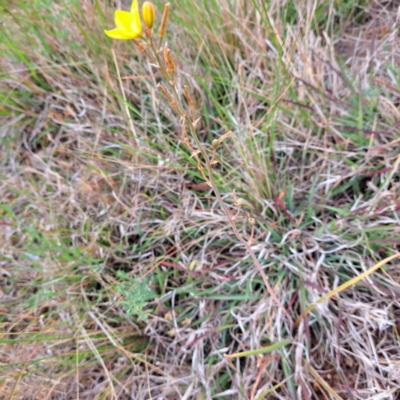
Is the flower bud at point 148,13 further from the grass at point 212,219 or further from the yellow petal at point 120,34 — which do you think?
the grass at point 212,219

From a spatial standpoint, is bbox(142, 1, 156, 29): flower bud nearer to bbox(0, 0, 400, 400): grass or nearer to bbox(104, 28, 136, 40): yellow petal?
bbox(104, 28, 136, 40): yellow petal

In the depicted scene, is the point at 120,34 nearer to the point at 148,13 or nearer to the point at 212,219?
the point at 148,13

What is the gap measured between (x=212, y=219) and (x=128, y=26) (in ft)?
2.50

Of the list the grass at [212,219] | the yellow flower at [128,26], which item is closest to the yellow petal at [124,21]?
the yellow flower at [128,26]

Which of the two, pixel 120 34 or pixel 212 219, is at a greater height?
pixel 120 34

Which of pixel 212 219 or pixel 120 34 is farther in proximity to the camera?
pixel 212 219

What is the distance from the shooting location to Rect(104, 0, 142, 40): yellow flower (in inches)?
22.8

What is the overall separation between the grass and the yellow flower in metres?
0.52

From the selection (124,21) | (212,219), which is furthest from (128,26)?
(212,219)

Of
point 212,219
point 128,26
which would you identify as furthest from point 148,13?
point 212,219

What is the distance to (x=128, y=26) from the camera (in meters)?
0.60

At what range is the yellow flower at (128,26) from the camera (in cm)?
58

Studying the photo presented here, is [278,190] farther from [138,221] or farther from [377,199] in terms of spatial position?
[138,221]

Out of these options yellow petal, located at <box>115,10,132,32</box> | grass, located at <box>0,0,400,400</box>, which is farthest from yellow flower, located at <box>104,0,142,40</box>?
grass, located at <box>0,0,400,400</box>
